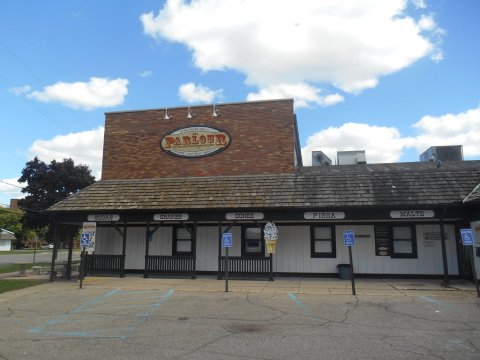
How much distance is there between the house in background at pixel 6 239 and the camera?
77412 mm

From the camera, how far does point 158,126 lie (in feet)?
69.8

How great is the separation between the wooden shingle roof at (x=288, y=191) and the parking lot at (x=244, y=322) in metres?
3.18

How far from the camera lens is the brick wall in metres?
19.6

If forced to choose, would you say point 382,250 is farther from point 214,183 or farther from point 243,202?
point 214,183

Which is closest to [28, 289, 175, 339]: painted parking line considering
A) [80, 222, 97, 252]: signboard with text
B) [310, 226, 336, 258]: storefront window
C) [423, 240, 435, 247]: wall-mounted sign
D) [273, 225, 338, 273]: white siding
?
A: [80, 222, 97, 252]: signboard with text

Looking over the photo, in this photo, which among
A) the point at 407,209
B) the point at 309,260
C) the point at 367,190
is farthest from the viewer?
the point at 309,260

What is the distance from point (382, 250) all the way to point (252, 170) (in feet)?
22.2

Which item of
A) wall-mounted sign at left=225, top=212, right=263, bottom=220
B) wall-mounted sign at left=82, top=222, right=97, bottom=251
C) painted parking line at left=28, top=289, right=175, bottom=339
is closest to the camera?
painted parking line at left=28, top=289, right=175, bottom=339

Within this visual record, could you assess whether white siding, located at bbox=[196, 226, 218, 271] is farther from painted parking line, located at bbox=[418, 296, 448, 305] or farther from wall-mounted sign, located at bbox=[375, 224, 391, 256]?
Answer: painted parking line, located at bbox=[418, 296, 448, 305]

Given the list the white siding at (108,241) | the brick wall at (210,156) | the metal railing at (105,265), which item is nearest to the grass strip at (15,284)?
the metal railing at (105,265)

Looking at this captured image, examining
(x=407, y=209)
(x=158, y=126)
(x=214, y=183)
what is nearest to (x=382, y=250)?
(x=407, y=209)

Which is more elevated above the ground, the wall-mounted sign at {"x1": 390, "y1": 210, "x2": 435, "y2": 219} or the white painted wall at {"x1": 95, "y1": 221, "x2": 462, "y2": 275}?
the wall-mounted sign at {"x1": 390, "y1": 210, "x2": 435, "y2": 219}

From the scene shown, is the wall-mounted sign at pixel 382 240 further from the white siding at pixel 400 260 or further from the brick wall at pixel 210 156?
the brick wall at pixel 210 156

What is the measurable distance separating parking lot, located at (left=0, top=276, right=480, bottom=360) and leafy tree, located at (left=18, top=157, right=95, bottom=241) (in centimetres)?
1724
